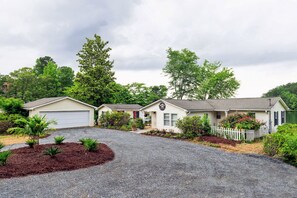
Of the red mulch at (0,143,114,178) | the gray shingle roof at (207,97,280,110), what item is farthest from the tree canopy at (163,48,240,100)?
the red mulch at (0,143,114,178)

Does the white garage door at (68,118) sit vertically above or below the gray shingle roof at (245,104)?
below

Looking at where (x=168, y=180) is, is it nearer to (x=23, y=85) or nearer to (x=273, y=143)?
(x=273, y=143)

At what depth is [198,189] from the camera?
5.97 m

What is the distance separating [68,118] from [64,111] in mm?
899

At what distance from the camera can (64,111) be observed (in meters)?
21.5

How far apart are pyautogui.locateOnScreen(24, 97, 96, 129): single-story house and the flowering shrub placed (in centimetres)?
1537

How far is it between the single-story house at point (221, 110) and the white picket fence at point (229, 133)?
2.66 m

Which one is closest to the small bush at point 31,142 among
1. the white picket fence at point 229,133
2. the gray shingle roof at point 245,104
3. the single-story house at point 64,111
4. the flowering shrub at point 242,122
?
the single-story house at point 64,111

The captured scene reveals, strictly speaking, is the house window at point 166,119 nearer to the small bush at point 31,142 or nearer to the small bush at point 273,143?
the small bush at point 273,143

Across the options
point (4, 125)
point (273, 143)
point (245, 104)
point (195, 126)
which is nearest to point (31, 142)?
point (4, 125)

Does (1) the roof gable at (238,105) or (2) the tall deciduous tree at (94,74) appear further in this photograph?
(2) the tall deciduous tree at (94,74)

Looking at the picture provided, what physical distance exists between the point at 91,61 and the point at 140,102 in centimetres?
1145

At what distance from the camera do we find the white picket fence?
47.2ft

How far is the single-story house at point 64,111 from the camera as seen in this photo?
20242 mm
